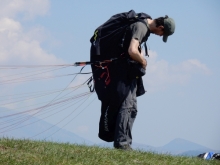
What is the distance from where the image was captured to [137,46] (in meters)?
8.76

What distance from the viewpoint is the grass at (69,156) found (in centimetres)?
695

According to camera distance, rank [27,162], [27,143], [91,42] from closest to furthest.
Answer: [27,162] < [27,143] < [91,42]

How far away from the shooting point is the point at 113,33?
920cm

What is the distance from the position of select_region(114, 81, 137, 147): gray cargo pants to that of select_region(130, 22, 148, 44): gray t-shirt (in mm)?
793

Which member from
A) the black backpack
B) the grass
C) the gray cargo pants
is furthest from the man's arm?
the grass

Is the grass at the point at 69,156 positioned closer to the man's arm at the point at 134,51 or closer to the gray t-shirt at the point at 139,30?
the man's arm at the point at 134,51

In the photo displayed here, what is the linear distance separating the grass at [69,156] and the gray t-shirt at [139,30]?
5.82 feet

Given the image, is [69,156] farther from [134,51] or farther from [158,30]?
[158,30]

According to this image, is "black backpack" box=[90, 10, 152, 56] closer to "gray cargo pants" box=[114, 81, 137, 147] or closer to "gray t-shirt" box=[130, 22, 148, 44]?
"gray t-shirt" box=[130, 22, 148, 44]

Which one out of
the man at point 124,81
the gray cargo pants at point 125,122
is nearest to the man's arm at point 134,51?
the man at point 124,81

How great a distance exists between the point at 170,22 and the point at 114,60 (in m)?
1.08

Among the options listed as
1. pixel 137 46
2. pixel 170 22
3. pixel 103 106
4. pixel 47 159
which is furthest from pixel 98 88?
pixel 47 159

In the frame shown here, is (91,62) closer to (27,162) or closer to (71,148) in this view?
(71,148)

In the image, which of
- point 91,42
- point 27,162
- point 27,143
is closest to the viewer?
point 27,162
